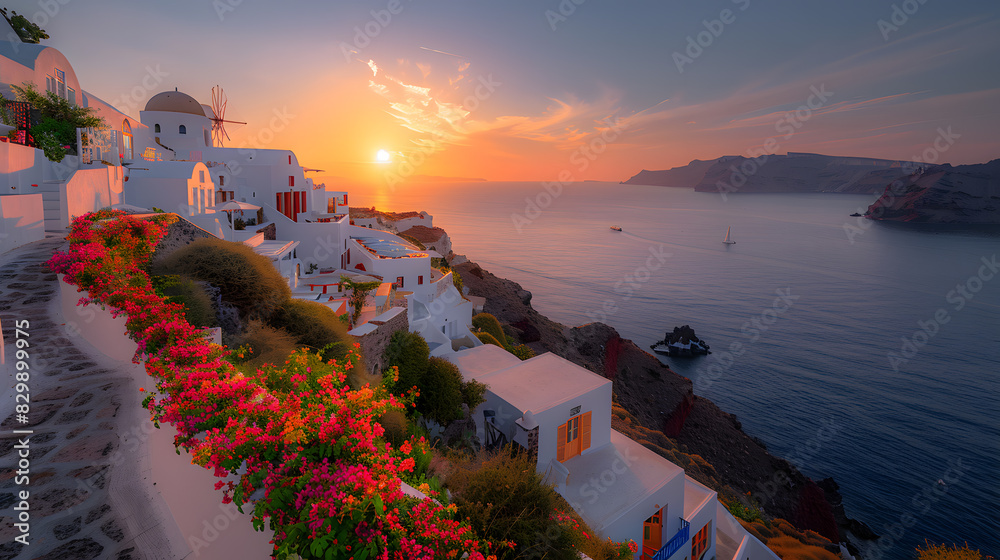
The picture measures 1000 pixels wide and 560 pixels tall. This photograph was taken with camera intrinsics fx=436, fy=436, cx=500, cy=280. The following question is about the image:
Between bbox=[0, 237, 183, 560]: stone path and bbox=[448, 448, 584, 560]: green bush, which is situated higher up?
bbox=[0, 237, 183, 560]: stone path

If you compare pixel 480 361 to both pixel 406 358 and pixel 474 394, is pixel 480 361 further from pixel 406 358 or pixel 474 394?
pixel 406 358

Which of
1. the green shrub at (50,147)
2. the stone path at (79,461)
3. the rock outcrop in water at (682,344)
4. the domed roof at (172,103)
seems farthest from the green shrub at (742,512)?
the domed roof at (172,103)

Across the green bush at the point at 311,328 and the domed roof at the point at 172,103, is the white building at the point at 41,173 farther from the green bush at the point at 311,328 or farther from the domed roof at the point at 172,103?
the domed roof at the point at 172,103

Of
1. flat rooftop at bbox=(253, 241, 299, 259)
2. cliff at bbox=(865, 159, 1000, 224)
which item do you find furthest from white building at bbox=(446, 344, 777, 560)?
cliff at bbox=(865, 159, 1000, 224)

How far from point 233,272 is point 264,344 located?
2.62 meters

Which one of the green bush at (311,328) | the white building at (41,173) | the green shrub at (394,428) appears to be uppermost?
the white building at (41,173)

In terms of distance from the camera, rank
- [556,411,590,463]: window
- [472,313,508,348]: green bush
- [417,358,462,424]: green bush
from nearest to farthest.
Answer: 1. [417,358,462,424]: green bush
2. [556,411,590,463]: window
3. [472,313,508,348]: green bush

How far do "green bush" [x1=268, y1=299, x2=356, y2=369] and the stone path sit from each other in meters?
4.38

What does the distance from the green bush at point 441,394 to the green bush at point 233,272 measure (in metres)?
5.29

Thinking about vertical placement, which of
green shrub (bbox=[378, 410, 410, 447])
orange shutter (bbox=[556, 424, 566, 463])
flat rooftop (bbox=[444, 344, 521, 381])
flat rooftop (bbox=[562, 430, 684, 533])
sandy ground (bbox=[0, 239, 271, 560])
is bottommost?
flat rooftop (bbox=[562, 430, 684, 533])

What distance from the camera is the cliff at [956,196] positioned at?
411 ft

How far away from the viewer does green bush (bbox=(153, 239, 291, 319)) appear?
10.4 m

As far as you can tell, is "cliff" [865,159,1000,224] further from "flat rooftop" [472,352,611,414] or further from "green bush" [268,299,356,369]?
"green bush" [268,299,356,369]

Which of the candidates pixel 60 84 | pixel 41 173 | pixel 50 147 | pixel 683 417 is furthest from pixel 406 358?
pixel 683 417
